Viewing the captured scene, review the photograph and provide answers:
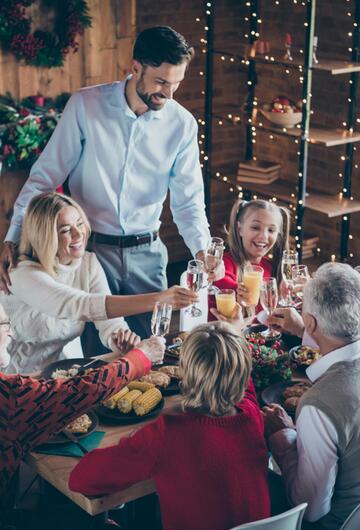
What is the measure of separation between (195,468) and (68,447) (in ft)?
1.52

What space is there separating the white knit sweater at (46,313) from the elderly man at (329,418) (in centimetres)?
90

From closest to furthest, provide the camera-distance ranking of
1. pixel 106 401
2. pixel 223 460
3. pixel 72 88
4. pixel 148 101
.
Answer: pixel 223 460 → pixel 106 401 → pixel 148 101 → pixel 72 88

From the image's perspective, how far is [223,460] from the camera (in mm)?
2150

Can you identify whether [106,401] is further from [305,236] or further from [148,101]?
[305,236]

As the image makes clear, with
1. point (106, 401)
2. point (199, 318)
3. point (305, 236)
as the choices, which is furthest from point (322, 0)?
point (106, 401)

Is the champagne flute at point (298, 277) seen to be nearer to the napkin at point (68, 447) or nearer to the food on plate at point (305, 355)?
the food on plate at point (305, 355)

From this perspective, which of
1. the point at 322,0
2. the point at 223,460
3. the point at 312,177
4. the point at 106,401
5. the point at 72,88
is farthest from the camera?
the point at 312,177

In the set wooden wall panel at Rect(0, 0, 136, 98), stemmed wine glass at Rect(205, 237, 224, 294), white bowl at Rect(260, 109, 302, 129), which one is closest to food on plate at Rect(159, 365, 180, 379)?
stemmed wine glass at Rect(205, 237, 224, 294)

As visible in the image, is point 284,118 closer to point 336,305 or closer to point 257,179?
point 257,179

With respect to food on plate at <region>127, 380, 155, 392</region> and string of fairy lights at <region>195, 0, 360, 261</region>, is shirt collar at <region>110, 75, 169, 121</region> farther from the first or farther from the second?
string of fairy lights at <region>195, 0, 360, 261</region>

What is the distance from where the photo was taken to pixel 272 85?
586 cm

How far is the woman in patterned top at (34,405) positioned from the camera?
2305 millimetres

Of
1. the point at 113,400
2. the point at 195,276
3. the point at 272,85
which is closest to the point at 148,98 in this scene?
the point at 195,276

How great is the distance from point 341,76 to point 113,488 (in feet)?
12.3
